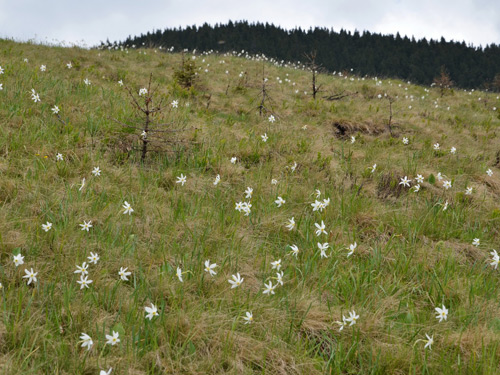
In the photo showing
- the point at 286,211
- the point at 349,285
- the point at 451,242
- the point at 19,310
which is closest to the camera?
the point at 19,310

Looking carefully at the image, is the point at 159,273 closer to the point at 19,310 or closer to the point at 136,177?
the point at 19,310

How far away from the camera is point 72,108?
6.18 meters

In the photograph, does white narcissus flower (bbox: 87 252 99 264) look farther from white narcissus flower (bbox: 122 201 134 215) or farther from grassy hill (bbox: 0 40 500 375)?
white narcissus flower (bbox: 122 201 134 215)

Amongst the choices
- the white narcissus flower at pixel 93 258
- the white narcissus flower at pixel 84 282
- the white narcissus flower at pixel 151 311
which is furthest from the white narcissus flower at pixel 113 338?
the white narcissus flower at pixel 93 258

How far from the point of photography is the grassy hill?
2.39 m

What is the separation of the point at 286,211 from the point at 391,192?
198 centimetres

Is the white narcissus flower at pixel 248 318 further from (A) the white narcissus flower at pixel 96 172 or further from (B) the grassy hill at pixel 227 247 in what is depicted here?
(A) the white narcissus flower at pixel 96 172

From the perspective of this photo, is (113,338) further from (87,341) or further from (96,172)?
(96,172)

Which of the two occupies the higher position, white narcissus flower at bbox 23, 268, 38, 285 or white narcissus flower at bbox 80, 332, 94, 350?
white narcissus flower at bbox 23, 268, 38, 285

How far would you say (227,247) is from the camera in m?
3.58

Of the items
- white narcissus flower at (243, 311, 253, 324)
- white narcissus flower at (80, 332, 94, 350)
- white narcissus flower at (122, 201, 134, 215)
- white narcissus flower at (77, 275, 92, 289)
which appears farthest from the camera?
white narcissus flower at (122, 201, 134, 215)

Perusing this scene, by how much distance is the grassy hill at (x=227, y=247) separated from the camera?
94.1 inches

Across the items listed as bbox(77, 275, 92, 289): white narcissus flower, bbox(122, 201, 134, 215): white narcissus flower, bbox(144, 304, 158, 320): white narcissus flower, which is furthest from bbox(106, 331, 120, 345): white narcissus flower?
bbox(122, 201, 134, 215): white narcissus flower

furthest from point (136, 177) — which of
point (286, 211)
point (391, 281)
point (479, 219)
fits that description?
point (479, 219)
